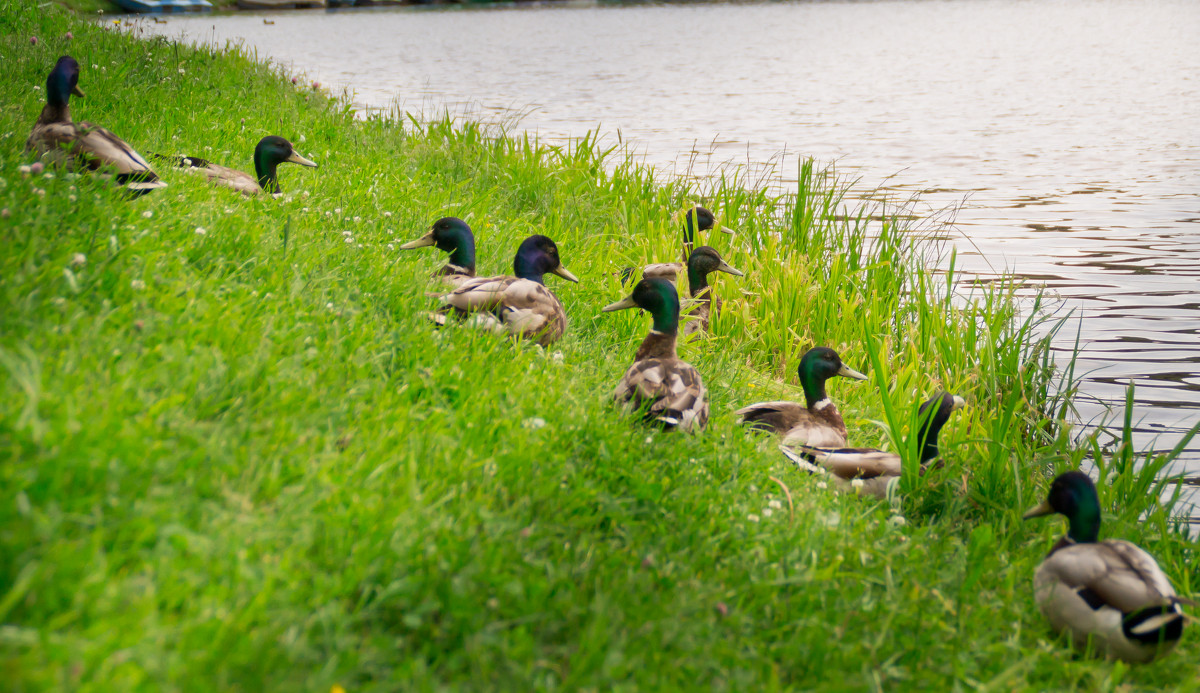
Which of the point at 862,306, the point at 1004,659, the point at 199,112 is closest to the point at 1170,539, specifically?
the point at 1004,659

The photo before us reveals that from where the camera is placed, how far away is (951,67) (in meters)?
29.4

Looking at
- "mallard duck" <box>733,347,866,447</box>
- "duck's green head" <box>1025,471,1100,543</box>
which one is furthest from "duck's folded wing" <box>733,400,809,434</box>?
"duck's green head" <box>1025,471,1100,543</box>

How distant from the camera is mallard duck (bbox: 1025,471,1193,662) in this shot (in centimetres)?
322

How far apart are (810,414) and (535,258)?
6.73 feet

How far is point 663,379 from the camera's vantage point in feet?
13.9

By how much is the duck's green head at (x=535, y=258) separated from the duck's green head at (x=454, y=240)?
0.37 meters

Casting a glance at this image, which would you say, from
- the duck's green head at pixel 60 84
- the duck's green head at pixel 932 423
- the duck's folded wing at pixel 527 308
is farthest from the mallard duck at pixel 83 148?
the duck's green head at pixel 932 423

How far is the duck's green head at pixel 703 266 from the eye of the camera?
22.1 feet

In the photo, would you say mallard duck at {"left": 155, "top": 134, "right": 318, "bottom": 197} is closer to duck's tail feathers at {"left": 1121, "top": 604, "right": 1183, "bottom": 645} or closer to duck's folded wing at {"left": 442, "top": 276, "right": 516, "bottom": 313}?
duck's folded wing at {"left": 442, "top": 276, "right": 516, "bottom": 313}

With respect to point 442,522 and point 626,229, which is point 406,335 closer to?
point 442,522

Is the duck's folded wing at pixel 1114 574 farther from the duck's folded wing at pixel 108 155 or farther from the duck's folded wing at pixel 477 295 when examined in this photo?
the duck's folded wing at pixel 108 155

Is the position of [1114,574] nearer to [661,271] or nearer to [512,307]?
[512,307]

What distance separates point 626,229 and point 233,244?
16.0 feet

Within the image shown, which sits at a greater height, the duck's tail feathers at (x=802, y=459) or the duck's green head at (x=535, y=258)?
the duck's green head at (x=535, y=258)
